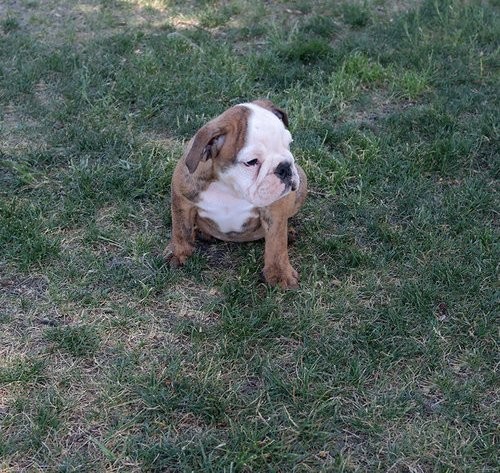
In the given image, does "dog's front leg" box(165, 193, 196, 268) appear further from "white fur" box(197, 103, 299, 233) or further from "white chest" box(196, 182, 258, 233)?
"white fur" box(197, 103, 299, 233)

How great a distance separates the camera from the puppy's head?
3.04 metres

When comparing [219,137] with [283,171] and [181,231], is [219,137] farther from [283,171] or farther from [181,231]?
[181,231]

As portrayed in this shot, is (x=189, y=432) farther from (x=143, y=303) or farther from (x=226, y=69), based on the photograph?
(x=226, y=69)

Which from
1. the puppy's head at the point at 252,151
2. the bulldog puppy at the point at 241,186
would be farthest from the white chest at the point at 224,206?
the puppy's head at the point at 252,151

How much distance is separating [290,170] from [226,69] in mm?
2490

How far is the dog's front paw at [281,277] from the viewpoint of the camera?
342cm

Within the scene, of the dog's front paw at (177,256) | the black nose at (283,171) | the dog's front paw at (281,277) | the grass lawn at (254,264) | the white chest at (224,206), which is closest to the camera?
the grass lawn at (254,264)

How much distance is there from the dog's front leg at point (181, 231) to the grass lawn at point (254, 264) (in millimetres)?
64

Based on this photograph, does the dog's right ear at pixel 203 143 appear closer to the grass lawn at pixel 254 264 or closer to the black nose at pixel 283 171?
the black nose at pixel 283 171

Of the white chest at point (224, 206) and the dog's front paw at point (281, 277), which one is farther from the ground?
the white chest at point (224, 206)

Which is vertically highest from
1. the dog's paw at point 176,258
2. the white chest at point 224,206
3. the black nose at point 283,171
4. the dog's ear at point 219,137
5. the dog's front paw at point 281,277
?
the dog's ear at point 219,137

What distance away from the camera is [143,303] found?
133 inches

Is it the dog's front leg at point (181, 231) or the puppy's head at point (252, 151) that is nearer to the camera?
the puppy's head at point (252, 151)

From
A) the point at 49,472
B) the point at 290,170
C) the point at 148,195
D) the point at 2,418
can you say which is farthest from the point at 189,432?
the point at 148,195
